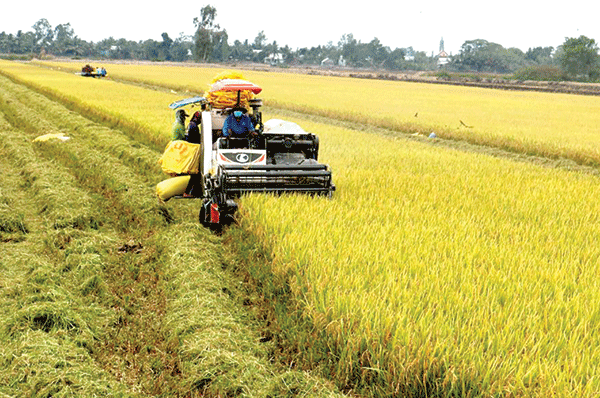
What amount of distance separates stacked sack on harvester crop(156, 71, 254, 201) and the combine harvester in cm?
1

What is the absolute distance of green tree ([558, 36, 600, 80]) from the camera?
8469cm

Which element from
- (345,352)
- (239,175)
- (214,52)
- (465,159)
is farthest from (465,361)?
(214,52)

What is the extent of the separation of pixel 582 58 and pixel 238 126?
95126 millimetres

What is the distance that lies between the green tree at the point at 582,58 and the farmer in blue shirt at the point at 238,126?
91249 millimetres

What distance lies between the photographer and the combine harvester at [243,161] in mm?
6293

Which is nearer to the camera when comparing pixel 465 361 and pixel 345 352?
pixel 465 361

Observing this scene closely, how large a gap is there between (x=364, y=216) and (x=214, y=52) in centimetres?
13510

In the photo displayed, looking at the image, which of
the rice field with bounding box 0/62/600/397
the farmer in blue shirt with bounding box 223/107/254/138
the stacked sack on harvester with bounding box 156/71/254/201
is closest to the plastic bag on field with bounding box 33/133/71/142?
the rice field with bounding box 0/62/600/397

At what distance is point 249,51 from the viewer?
14850cm

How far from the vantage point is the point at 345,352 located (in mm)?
3299

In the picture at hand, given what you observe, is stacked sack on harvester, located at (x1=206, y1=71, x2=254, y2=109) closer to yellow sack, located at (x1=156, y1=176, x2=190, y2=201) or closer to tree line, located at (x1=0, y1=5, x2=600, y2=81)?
yellow sack, located at (x1=156, y1=176, x2=190, y2=201)

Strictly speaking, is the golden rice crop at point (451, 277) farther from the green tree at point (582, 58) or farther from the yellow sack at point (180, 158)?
the green tree at point (582, 58)

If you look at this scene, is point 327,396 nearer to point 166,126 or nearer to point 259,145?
point 259,145

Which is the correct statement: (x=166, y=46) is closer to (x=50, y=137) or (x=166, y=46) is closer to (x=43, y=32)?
(x=43, y=32)
